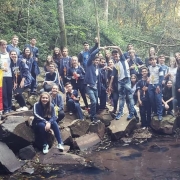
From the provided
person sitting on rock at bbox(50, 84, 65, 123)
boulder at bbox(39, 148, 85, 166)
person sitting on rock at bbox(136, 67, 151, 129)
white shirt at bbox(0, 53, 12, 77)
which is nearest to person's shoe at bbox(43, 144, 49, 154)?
boulder at bbox(39, 148, 85, 166)

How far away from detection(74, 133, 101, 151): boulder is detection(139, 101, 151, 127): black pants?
1.91 metres

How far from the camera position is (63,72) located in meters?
10.0

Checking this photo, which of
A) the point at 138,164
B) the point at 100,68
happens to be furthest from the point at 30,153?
the point at 100,68

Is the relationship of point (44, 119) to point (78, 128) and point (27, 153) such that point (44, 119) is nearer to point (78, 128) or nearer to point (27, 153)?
point (27, 153)

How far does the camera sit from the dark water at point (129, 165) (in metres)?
6.43

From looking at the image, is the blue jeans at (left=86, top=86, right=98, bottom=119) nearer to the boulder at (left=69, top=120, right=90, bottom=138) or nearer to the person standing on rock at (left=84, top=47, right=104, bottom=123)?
the person standing on rock at (left=84, top=47, right=104, bottom=123)

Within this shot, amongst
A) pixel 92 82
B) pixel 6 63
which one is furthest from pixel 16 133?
pixel 92 82

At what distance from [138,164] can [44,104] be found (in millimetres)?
2672

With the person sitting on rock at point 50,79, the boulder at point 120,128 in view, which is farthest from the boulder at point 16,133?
the boulder at point 120,128

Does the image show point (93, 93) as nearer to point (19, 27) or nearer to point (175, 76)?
point (175, 76)

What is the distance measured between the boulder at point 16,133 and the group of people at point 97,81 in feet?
3.03

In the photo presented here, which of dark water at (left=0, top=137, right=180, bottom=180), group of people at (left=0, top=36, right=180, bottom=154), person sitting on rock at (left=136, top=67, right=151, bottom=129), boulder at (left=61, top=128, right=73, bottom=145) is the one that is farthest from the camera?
person sitting on rock at (left=136, top=67, right=151, bottom=129)

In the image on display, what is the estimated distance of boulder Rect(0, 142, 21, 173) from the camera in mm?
6582

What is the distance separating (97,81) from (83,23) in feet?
28.0
